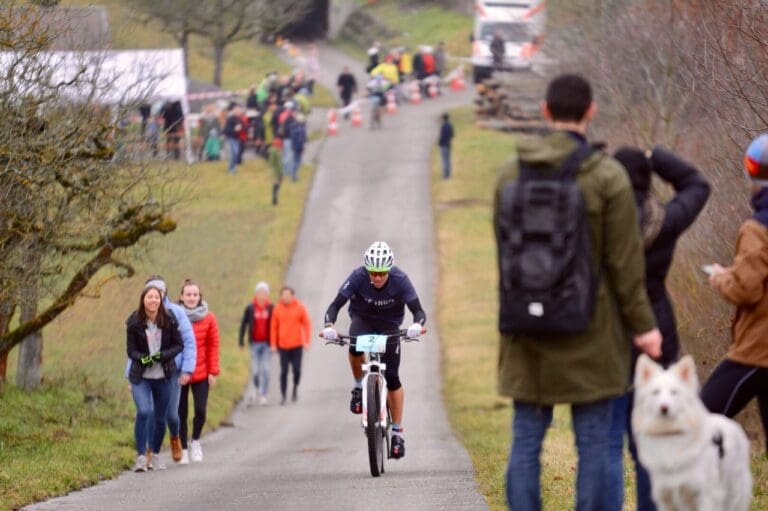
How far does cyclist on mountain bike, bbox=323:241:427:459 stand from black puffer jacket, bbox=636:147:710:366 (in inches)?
238

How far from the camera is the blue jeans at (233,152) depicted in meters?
49.6

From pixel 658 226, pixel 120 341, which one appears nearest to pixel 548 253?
pixel 658 226

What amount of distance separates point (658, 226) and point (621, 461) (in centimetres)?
127

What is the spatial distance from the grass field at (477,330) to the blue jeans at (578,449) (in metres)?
2.84

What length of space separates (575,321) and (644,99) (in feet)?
82.2

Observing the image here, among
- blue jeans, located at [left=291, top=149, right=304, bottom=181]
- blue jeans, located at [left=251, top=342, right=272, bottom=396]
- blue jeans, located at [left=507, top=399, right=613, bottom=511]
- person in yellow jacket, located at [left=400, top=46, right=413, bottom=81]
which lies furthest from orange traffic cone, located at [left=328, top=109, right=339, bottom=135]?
blue jeans, located at [left=507, top=399, right=613, bottom=511]

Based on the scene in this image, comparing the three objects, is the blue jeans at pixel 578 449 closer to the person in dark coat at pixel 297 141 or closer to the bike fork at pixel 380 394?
the bike fork at pixel 380 394

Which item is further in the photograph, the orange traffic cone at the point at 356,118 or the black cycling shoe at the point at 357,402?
the orange traffic cone at the point at 356,118

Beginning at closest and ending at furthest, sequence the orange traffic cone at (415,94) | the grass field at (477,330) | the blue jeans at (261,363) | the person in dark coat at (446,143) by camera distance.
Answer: the grass field at (477,330)
the blue jeans at (261,363)
the person in dark coat at (446,143)
the orange traffic cone at (415,94)

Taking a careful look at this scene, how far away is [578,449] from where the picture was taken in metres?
7.66

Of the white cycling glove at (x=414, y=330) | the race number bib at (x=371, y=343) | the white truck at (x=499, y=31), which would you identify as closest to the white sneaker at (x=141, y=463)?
the race number bib at (x=371, y=343)

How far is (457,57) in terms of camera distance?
7275cm

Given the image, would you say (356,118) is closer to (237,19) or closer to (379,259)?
(237,19)

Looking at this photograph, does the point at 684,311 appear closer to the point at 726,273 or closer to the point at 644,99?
the point at 726,273
